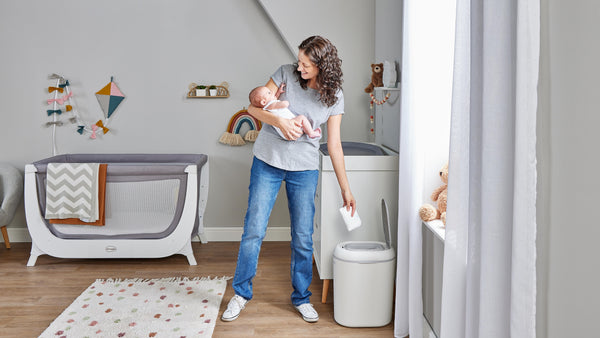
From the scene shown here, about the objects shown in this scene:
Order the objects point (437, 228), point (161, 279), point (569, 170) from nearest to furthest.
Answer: point (569, 170) → point (437, 228) → point (161, 279)

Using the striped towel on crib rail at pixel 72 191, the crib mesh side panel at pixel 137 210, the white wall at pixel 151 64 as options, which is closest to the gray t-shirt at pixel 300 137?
the crib mesh side panel at pixel 137 210

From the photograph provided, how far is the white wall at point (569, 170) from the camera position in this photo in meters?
1.01

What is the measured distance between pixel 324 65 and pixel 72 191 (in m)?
1.82

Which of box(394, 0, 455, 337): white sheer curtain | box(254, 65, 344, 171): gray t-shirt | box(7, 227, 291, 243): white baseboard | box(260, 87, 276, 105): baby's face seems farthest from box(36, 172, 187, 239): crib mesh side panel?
box(394, 0, 455, 337): white sheer curtain

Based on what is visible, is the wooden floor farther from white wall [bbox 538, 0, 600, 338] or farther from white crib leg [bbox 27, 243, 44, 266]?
white wall [bbox 538, 0, 600, 338]

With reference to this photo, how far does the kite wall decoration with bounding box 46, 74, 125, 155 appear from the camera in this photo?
3799 mm

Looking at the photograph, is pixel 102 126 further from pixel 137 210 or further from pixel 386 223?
pixel 386 223

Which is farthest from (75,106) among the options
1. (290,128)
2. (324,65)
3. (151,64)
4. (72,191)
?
(324,65)

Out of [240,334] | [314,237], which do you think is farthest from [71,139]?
[240,334]

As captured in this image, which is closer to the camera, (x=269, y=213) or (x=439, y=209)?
(x=439, y=209)

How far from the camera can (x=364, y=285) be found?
236 cm

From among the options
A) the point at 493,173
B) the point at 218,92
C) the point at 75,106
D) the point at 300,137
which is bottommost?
the point at 493,173

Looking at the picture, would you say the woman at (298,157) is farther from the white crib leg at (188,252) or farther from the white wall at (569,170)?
the white wall at (569,170)

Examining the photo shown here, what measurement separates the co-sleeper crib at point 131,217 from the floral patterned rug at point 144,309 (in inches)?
12.4
